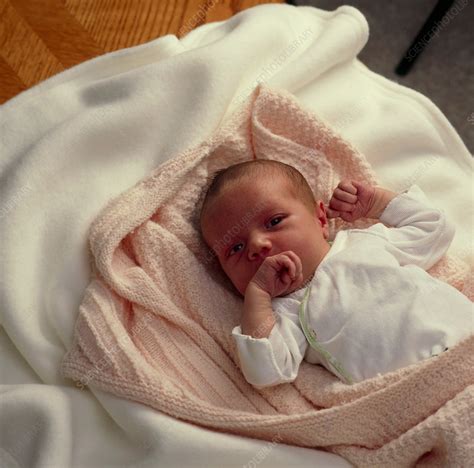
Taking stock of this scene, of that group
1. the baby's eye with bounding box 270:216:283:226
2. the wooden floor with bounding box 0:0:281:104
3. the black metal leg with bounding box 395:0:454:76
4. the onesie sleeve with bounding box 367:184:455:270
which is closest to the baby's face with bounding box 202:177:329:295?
the baby's eye with bounding box 270:216:283:226

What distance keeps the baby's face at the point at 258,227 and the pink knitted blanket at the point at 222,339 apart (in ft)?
0.23

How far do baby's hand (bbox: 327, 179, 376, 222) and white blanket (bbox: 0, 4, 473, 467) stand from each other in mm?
142

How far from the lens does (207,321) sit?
110 centimetres

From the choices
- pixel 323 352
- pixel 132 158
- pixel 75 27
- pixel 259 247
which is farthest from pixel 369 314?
pixel 75 27

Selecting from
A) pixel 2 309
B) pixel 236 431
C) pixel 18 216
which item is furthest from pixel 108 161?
pixel 236 431

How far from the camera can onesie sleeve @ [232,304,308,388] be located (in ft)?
3.20

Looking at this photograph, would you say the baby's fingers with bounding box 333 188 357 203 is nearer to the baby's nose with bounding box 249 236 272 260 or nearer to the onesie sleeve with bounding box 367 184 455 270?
the onesie sleeve with bounding box 367 184 455 270

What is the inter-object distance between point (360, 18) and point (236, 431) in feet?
2.77

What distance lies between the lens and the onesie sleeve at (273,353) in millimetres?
975

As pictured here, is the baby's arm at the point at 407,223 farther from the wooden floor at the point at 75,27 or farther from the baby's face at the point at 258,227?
the wooden floor at the point at 75,27

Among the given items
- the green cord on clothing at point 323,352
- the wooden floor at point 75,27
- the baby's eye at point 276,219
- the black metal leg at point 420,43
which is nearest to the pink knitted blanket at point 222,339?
the green cord on clothing at point 323,352

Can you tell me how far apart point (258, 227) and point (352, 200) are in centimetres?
18

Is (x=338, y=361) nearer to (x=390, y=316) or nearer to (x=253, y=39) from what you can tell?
(x=390, y=316)

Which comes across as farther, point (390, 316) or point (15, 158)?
point (15, 158)
